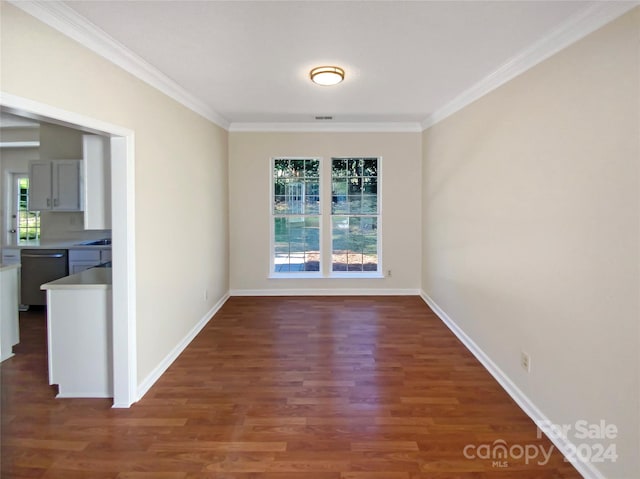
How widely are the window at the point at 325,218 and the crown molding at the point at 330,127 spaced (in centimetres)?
42

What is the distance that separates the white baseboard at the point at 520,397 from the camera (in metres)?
1.82

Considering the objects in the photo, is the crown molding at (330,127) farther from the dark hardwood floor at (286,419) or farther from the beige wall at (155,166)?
the dark hardwood floor at (286,419)

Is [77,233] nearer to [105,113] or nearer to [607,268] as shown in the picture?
[105,113]

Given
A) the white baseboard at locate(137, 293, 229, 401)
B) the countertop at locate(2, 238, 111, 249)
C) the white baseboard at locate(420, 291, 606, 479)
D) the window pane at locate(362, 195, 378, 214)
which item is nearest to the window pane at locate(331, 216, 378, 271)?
the window pane at locate(362, 195, 378, 214)

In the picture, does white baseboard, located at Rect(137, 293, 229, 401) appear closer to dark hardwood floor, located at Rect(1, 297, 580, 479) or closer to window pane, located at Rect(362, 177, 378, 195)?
dark hardwood floor, located at Rect(1, 297, 580, 479)

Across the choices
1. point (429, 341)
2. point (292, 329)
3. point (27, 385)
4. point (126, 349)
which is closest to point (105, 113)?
point (126, 349)

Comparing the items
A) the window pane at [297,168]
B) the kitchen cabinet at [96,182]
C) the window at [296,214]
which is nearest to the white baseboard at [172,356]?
the kitchen cabinet at [96,182]

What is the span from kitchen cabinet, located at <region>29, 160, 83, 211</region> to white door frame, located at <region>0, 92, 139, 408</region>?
93.1 inches

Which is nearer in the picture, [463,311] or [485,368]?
[485,368]

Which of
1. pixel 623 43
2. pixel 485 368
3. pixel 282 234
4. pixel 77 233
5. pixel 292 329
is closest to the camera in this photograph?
pixel 623 43

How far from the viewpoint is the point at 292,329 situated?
12.9ft

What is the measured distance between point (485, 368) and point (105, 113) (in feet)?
11.5

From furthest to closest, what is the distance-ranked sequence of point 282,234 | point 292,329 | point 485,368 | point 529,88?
1. point 282,234
2. point 292,329
3. point 485,368
4. point 529,88

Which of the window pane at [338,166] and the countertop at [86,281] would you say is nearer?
the countertop at [86,281]
